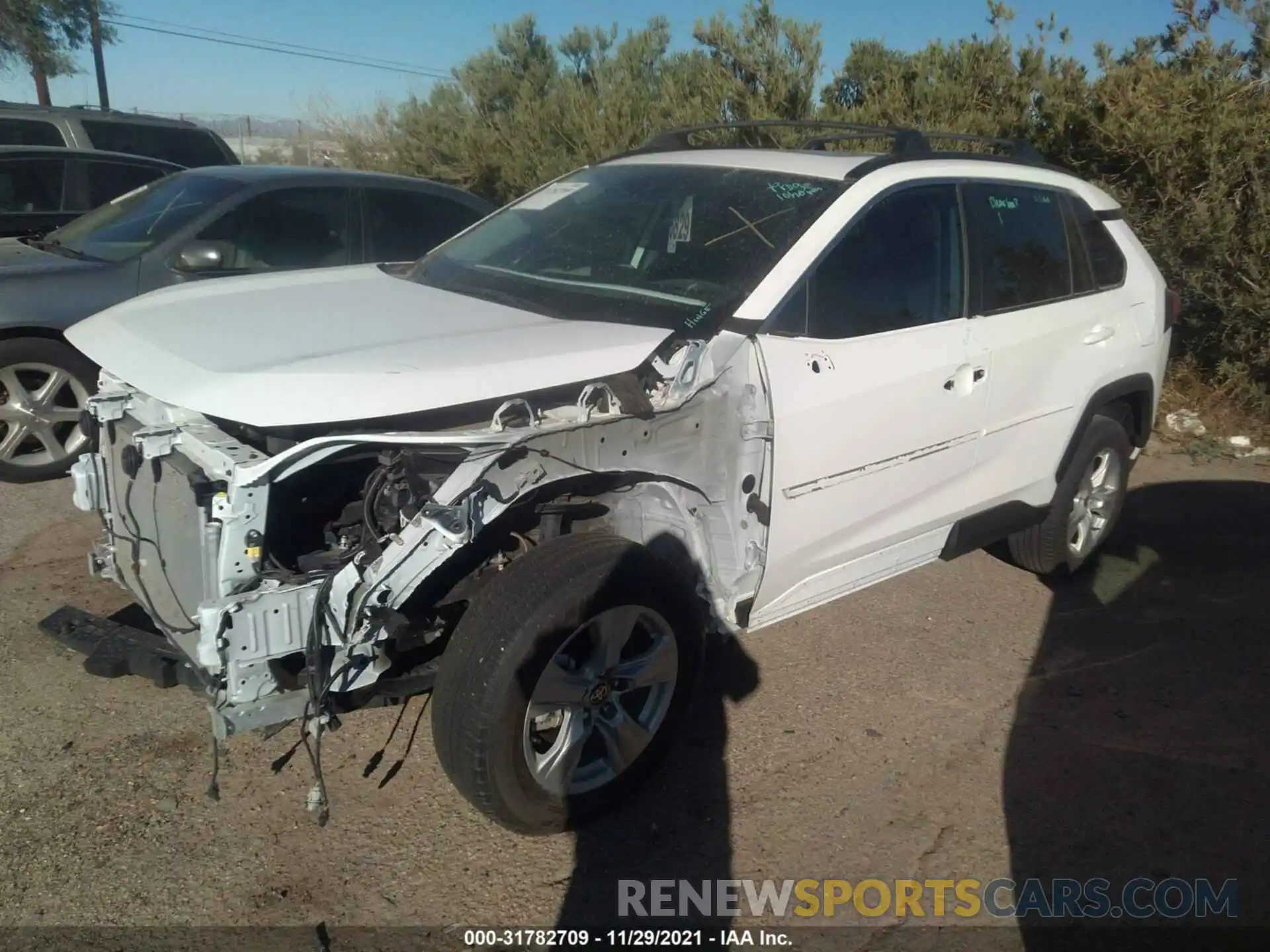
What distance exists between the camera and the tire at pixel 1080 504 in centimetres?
476

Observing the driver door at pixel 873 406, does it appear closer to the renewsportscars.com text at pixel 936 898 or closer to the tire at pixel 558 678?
the tire at pixel 558 678

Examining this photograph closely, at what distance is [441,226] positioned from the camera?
6961mm

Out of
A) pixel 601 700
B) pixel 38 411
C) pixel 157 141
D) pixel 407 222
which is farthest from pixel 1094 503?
pixel 157 141

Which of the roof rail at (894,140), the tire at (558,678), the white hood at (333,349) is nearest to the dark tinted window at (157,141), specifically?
the roof rail at (894,140)

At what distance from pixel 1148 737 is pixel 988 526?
99cm

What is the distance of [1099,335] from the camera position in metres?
4.59

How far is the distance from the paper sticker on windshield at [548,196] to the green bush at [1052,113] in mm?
5583

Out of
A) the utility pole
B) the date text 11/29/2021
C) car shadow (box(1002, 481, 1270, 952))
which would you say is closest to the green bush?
car shadow (box(1002, 481, 1270, 952))

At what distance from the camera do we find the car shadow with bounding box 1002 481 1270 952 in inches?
123

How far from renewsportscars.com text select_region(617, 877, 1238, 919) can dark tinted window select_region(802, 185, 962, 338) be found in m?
1.72

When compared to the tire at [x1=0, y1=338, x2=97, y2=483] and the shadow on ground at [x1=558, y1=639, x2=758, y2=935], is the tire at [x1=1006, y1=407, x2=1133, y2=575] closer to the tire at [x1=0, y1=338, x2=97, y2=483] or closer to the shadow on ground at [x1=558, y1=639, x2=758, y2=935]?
the shadow on ground at [x1=558, y1=639, x2=758, y2=935]

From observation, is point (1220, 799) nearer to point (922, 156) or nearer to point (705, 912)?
point (705, 912)

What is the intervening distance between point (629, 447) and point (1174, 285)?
22.4ft

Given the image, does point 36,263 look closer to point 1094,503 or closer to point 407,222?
point 407,222
